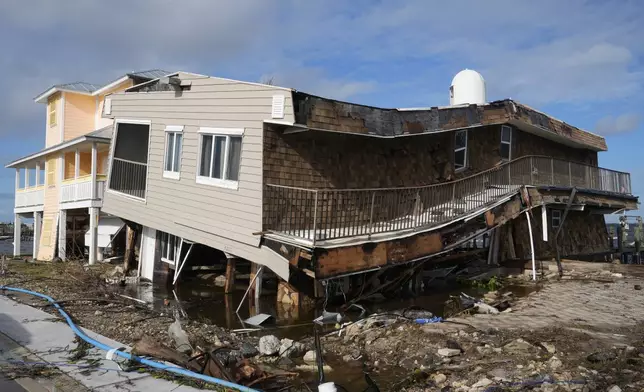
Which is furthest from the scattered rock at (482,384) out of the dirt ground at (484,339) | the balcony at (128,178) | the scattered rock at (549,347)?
the balcony at (128,178)

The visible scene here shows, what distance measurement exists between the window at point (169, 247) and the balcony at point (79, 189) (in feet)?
16.2

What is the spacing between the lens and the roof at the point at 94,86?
23703mm

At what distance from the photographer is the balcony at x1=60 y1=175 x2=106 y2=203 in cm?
2041

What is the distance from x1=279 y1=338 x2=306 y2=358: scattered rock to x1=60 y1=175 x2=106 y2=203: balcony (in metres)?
14.5

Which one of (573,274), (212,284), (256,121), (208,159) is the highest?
(256,121)

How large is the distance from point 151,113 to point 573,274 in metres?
14.6

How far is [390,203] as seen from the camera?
13711 mm

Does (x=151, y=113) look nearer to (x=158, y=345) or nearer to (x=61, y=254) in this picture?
(x=158, y=345)

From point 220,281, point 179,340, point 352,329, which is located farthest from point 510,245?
point 179,340

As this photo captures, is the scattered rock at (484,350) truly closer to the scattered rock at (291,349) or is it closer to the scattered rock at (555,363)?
the scattered rock at (555,363)

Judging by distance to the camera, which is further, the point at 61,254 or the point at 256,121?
the point at 61,254

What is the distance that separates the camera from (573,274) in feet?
53.5

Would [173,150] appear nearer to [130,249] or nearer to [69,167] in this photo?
[130,249]

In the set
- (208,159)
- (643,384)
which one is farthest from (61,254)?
(643,384)
